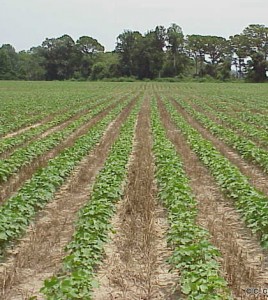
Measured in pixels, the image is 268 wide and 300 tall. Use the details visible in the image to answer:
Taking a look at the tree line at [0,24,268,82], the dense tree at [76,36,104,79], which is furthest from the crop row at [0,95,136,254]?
the dense tree at [76,36,104,79]

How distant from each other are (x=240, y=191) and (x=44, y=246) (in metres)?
3.58

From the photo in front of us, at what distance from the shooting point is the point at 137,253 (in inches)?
215

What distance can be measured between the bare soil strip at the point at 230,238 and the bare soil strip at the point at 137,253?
0.67 metres

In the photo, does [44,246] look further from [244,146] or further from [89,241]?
[244,146]

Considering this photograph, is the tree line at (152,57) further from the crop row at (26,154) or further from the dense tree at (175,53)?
the crop row at (26,154)

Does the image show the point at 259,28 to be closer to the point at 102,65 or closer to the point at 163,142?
the point at 102,65

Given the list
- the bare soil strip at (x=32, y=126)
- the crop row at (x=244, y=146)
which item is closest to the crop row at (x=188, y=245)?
the crop row at (x=244, y=146)

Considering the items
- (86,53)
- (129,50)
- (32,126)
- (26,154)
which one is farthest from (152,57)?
(26,154)

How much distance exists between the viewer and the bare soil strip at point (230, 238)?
4.74m

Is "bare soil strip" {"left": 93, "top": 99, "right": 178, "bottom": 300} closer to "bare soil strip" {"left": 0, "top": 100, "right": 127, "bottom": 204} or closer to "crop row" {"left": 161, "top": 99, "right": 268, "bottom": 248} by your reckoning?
"crop row" {"left": 161, "top": 99, "right": 268, "bottom": 248}

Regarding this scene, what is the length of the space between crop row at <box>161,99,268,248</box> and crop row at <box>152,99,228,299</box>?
772 mm

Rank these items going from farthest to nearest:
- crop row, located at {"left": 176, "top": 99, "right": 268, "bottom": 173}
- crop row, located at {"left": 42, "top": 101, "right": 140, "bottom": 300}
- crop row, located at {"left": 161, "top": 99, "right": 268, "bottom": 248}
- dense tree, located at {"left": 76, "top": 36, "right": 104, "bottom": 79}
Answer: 1. dense tree, located at {"left": 76, "top": 36, "right": 104, "bottom": 79}
2. crop row, located at {"left": 176, "top": 99, "right": 268, "bottom": 173}
3. crop row, located at {"left": 161, "top": 99, "right": 268, "bottom": 248}
4. crop row, located at {"left": 42, "top": 101, "right": 140, "bottom": 300}

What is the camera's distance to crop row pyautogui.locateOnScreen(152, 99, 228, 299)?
13.7 ft

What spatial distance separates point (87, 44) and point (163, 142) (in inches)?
4332
